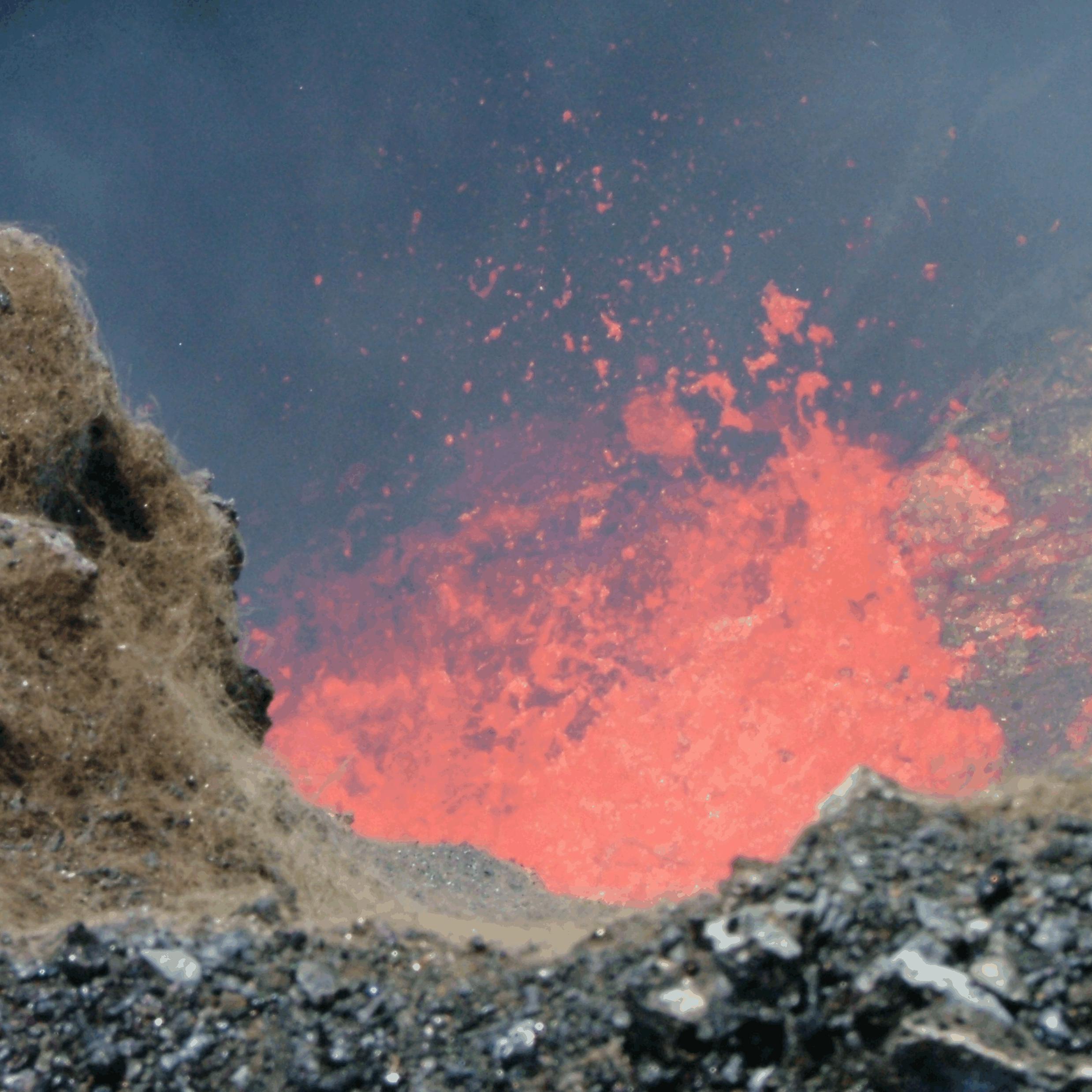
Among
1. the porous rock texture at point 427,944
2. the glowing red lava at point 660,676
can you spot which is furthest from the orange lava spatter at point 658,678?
the porous rock texture at point 427,944

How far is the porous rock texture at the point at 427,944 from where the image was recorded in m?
2.29

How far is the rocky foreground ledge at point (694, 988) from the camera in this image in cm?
224

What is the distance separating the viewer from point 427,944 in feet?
9.45

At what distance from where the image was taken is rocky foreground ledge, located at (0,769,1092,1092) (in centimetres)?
224

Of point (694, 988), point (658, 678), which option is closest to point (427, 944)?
point (694, 988)

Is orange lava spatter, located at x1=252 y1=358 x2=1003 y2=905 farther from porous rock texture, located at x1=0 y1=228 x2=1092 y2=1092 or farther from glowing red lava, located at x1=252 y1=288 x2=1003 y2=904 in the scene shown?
porous rock texture, located at x1=0 y1=228 x2=1092 y2=1092

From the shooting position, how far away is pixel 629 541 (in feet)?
46.0

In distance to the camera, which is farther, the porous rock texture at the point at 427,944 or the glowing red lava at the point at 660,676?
the glowing red lava at the point at 660,676

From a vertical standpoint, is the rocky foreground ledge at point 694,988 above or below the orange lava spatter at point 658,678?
below

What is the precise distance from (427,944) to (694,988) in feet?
2.76

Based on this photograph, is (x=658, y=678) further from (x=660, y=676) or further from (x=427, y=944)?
(x=427, y=944)

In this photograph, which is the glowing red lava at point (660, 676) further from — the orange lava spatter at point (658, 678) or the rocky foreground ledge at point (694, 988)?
the rocky foreground ledge at point (694, 988)

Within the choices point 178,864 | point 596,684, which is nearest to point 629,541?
point 596,684

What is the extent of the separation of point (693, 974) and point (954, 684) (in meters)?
12.2
